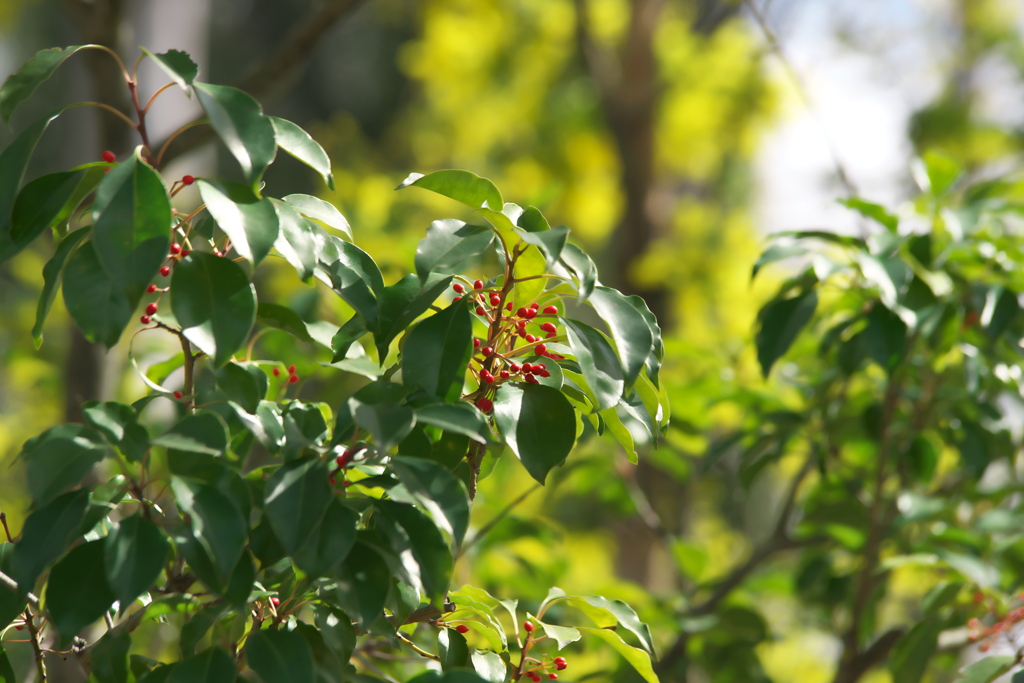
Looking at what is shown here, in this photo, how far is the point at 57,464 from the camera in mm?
415

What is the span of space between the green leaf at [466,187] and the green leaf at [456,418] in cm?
13

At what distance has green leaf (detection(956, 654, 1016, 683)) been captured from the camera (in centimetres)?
62

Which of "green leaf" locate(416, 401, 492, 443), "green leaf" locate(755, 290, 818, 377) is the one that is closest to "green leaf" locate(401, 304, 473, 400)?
"green leaf" locate(416, 401, 492, 443)

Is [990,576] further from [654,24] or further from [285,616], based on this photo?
[654,24]

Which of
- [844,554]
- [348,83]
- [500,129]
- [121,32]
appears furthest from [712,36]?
[348,83]

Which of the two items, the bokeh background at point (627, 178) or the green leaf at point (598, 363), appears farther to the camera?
the bokeh background at point (627, 178)

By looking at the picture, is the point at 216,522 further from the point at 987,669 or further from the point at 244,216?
the point at 987,669

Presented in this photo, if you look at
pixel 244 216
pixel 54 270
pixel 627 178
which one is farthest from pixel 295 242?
pixel 627 178

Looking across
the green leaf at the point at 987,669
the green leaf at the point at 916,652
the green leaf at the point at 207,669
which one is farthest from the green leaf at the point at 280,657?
the green leaf at the point at 916,652

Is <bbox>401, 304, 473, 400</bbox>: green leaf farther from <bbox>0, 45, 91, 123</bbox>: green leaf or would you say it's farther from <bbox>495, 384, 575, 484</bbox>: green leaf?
<bbox>0, 45, 91, 123</bbox>: green leaf

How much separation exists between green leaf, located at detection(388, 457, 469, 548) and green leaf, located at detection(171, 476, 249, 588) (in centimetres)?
8

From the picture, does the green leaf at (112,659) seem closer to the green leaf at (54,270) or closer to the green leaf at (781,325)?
the green leaf at (54,270)

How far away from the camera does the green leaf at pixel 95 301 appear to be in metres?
0.40

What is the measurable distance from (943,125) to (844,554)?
250 cm
